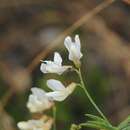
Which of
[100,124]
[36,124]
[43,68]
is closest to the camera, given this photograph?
[100,124]

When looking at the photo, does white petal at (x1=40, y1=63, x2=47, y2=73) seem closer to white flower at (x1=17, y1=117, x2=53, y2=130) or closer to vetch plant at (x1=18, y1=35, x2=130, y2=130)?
vetch plant at (x1=18, y1=35, x2=130, y2=130)

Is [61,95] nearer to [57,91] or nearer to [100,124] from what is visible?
[57,91]

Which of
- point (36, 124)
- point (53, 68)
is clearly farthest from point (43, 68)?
point (36, 124)

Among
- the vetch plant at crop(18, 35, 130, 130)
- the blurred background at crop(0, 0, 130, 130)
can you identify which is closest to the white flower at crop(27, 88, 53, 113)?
the vetch plant at crop(18, 35, 130, 130)

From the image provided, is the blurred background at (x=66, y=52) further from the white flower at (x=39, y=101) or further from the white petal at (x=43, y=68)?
the white petal at (x=43, y=68)

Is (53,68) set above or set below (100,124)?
above

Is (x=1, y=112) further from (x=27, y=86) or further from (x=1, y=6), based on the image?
(x=1, y=6)
